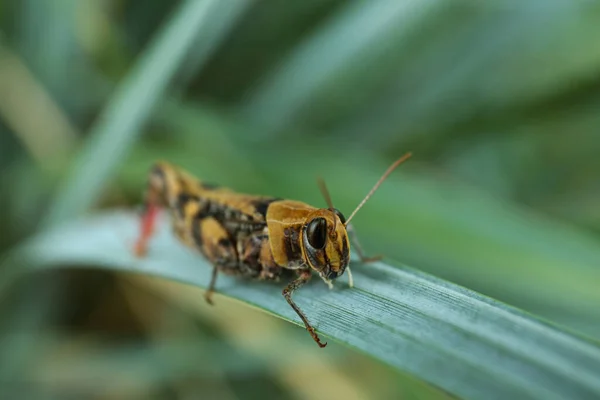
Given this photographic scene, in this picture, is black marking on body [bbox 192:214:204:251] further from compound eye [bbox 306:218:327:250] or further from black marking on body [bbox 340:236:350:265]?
black marking on body [bbox 340:236:350:265]

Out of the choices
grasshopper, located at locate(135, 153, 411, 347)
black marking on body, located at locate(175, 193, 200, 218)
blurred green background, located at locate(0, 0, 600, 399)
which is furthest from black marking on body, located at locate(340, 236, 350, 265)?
black marking on body, located at locate(175, 193, 200, 218)

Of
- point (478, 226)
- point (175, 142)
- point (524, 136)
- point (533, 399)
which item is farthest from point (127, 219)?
point (524, 136)

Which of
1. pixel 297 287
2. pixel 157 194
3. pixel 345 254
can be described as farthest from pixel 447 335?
pixel 157 194

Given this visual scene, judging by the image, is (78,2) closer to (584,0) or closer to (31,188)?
(31,188)

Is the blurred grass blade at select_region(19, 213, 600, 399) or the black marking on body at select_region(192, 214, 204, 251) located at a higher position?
the black marking on body at select_region(192, 214, 204, 251)

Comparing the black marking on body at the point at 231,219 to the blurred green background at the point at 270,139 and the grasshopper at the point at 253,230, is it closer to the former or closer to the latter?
the grasshopper at the point at 253,230

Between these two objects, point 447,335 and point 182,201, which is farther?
point 182,201

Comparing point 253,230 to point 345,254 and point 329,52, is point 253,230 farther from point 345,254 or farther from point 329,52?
point 329,52
